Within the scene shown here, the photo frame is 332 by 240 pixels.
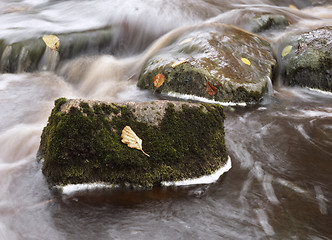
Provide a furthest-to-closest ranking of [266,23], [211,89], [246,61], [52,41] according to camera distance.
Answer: [266,23] < [52,41] < [246,61] < [211,89]

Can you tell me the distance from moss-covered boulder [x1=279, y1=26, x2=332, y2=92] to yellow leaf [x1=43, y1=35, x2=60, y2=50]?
16.6 feet

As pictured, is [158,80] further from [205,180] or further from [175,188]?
[175,188]

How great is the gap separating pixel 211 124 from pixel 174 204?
0.95m

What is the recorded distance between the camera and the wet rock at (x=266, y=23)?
827cm

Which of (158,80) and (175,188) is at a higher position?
(158,80)

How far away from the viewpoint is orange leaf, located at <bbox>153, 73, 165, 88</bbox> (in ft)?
18.4

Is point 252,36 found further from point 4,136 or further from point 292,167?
point 4,136

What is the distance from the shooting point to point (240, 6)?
10055mm

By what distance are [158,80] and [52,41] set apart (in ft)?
11.1

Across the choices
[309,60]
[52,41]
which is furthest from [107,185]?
[52,41]

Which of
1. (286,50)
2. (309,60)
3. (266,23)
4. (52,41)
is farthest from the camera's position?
(266,23)

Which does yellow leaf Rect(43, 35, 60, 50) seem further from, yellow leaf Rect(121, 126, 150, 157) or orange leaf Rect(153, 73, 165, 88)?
yellow leaf Rect(121, 126, 150, 157)

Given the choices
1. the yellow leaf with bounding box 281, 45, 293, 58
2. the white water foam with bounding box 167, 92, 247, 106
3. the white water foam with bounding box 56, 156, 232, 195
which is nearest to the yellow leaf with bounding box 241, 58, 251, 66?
the white water foam with bounding box 167, 92, 247, 106

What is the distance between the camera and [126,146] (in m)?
2.90
